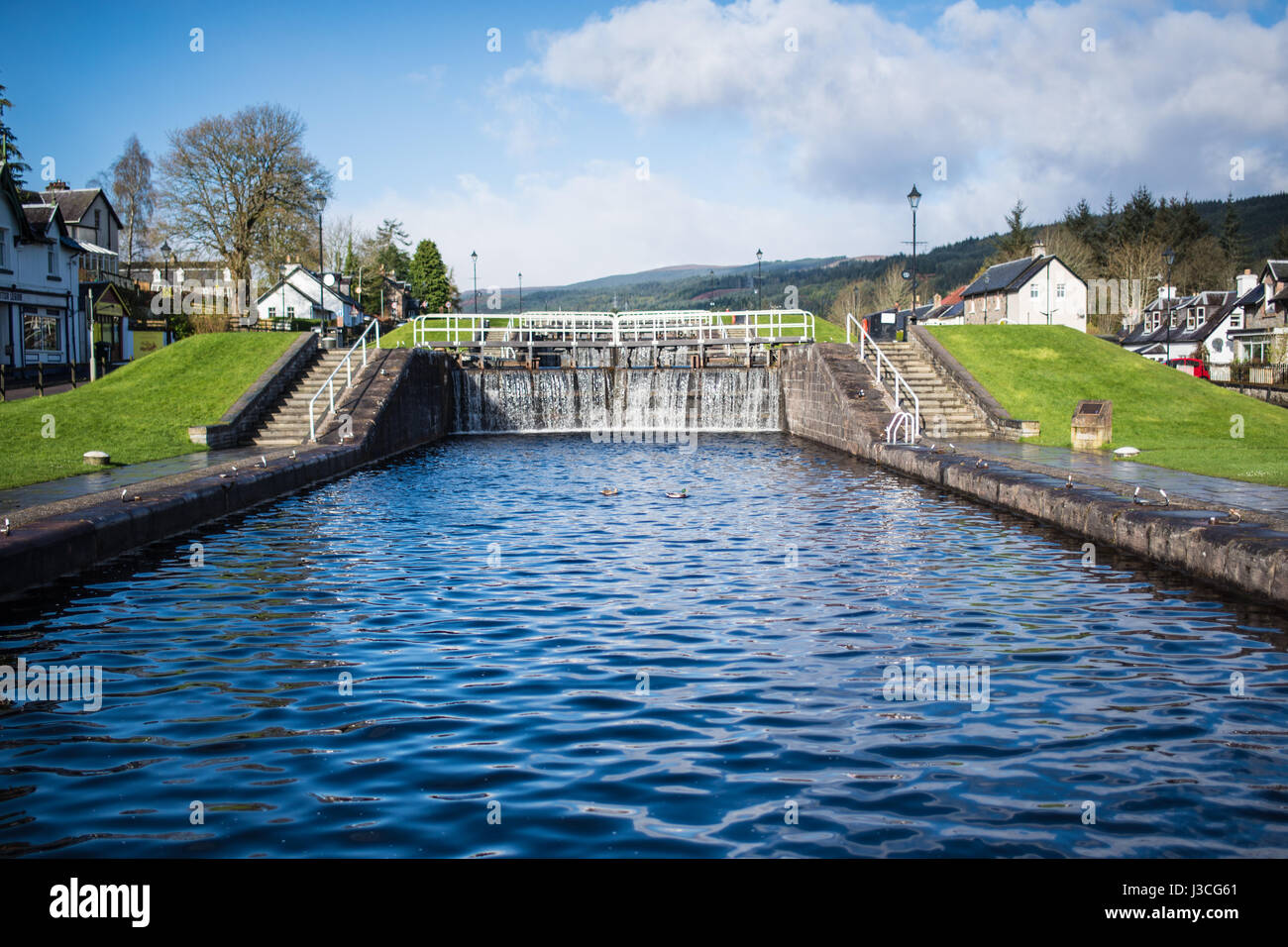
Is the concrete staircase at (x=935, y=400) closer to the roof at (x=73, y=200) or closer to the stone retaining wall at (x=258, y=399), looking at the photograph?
the stone retaining wall at (x=258, y=399)

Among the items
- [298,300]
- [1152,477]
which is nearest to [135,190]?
[298,300]

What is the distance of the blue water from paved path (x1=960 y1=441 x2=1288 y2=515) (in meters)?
2.19

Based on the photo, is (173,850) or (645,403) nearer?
(173,850)

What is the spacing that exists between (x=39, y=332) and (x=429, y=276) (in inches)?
2705

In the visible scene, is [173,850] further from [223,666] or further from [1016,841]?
[1016,841]


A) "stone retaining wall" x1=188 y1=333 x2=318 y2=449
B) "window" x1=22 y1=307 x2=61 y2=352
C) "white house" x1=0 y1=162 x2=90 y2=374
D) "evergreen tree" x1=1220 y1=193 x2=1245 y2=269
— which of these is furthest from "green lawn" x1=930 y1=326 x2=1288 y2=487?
"evergreen tree" x1=1220 y1=193 x2=1245 y2=269

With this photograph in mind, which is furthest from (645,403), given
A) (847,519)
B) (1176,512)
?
(1176,512)

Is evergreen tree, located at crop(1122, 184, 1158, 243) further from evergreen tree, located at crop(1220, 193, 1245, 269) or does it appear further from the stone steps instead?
the stone steps

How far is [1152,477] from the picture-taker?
16984mm

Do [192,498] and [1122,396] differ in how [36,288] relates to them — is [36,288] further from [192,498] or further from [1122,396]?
[1122,396]

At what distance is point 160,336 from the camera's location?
6481 cm
